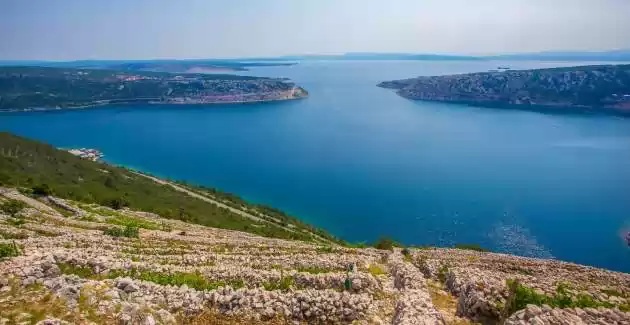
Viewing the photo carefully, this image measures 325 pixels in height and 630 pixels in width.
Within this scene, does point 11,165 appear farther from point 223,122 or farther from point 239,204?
point 223,122

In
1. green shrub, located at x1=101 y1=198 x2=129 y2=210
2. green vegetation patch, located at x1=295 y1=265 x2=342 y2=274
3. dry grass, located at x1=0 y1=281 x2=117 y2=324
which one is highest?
dry grass, located at x1=0 y1=281 x2=117 y2=324

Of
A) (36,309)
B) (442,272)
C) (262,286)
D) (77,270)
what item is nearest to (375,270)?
(442,272)

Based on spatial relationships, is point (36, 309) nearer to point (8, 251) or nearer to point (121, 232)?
point (8, 251)

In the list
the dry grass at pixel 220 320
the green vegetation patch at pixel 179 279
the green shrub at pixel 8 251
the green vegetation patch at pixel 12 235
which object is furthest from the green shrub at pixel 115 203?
the dry grass at pixel 220 320

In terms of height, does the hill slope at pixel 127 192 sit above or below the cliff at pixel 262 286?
below

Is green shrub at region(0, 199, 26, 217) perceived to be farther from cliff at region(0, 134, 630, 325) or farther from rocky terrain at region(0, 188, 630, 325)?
rocky terrain at region(0, 188, 630, 325)

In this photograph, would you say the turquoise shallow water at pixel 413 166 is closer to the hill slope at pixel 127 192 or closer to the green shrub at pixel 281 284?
the hill slope at pixel 127 192

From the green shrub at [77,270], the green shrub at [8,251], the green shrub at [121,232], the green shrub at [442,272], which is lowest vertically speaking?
the green shrub at [442,272]

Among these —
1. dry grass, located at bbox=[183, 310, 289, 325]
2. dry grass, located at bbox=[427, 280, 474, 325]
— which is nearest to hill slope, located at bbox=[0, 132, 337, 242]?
dry grass, located at bbox=[427, 280, 474, 325]
